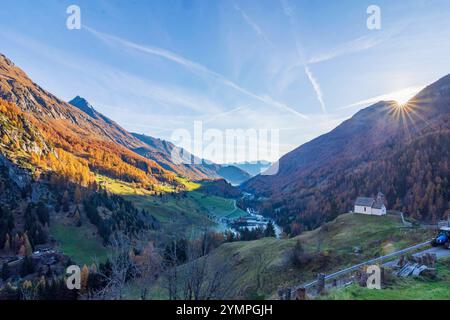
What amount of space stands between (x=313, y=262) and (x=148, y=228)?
13884cm

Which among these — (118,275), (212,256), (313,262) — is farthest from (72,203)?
(118,275)

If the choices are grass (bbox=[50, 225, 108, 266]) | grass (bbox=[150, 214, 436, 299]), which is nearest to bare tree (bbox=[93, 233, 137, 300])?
grass (bbox=[150, 214, 436, 299])

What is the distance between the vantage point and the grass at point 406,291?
17.8m

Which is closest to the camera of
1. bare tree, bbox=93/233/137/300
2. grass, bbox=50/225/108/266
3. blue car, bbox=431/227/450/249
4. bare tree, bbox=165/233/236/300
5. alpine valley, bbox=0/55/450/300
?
bare tree, bbox=165/233/236/300

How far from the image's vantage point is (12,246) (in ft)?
354

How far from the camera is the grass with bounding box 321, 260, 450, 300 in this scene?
1780 cm

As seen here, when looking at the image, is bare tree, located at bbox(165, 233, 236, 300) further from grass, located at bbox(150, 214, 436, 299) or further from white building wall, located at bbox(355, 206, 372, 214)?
white building wall, located at bbox(355, 206, 372, 214)

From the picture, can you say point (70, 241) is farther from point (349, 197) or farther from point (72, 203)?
point (349, 197)

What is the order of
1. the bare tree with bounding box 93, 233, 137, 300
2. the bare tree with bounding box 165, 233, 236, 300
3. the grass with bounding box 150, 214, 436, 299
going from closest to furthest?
the bare tree with bounding box 165, 233, 236, 300 < the bare tree with bounding box 93, 233, 137, 300 < the grass with bounding box 150, 214, 436, 299

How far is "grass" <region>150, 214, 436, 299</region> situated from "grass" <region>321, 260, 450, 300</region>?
16.6 metres

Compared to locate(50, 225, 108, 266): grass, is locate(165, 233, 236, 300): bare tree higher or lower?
higher

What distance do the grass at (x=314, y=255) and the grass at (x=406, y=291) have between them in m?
16.6

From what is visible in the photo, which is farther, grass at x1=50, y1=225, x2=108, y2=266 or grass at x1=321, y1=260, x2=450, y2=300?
grass at x1=50, y1=225, x2=108, y2=266
